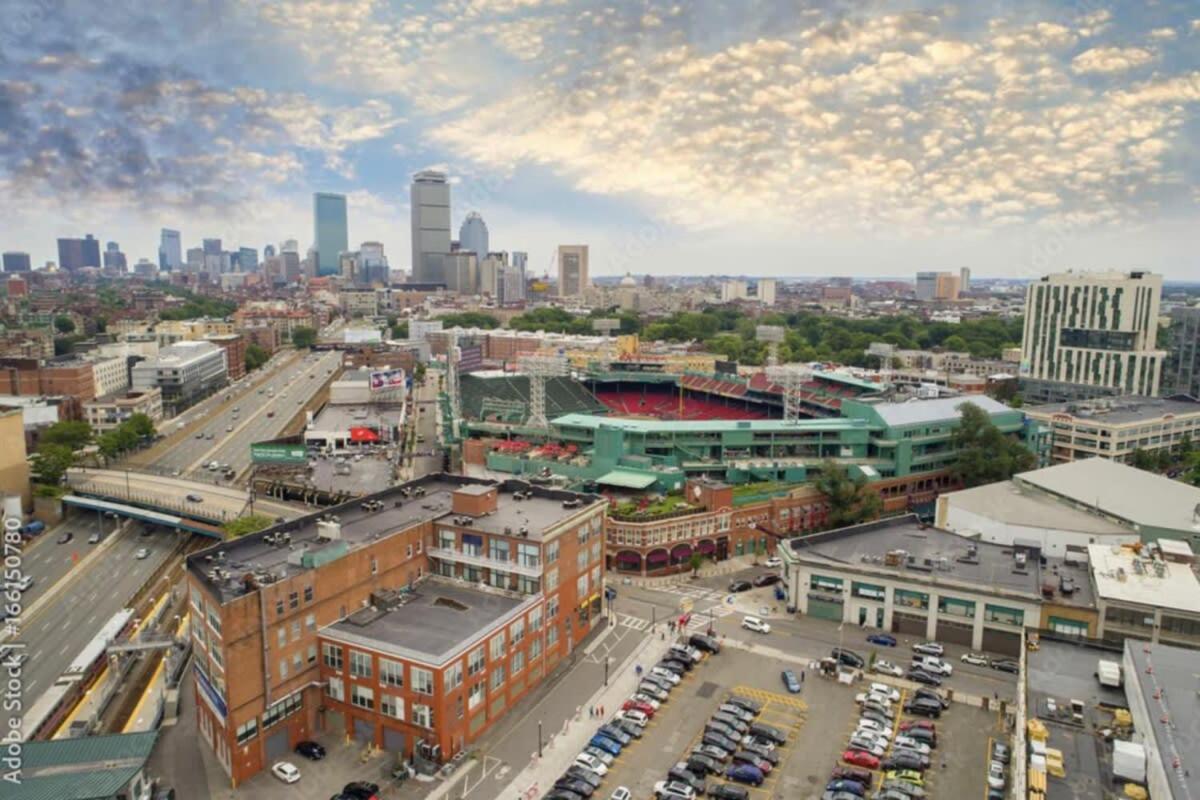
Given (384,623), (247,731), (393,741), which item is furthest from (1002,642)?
(247,731)

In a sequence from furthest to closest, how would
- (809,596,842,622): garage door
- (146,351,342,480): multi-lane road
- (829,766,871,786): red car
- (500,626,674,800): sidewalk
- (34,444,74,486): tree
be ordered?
(146,351,342,480): multi-lane road → (34,444,74,486): tree → (809,596,842,622): garage door → (500,626,674,800): sidewalk → (829,766,871,786): red car

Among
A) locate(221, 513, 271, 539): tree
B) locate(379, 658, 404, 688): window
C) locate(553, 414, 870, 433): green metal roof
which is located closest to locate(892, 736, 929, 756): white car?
locate(379, 658, 404, 688): window

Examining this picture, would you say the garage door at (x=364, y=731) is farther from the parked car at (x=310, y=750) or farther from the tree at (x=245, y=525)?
the tree at (x=245, y=525)

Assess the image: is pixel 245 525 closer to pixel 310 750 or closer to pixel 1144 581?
pixel 310 750

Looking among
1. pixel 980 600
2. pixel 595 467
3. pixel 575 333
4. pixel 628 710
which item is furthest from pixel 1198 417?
pixel 575 333

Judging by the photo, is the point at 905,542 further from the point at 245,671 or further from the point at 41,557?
the point at 41,557

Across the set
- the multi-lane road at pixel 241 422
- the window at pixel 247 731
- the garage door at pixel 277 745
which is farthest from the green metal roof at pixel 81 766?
the multi-lane road at pixel 241 422

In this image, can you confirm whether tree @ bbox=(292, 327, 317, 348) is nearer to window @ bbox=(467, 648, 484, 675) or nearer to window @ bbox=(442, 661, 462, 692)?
window @ bbox=(467, 648, 484, 675)
